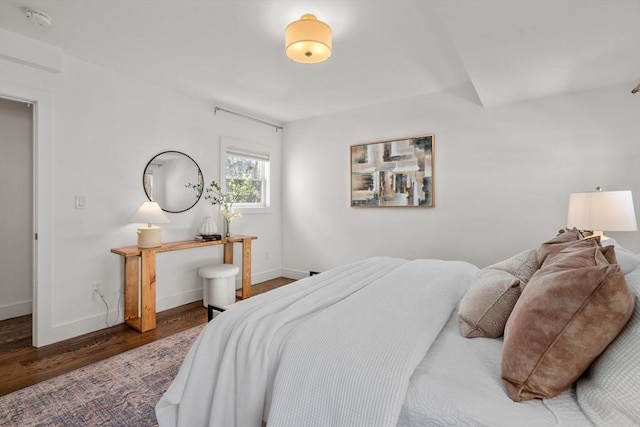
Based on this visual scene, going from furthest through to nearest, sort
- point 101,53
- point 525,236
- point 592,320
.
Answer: point 525,236, point 101,53, point 592,320

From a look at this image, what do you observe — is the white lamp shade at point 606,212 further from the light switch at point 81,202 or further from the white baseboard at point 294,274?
the light switch at point 81,202

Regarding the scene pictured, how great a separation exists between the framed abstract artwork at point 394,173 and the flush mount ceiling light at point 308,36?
6.55ft

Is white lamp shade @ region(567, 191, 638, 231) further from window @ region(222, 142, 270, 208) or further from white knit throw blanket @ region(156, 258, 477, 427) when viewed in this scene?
window @ region(222, 142, 270, 208)

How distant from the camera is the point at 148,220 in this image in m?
2.98

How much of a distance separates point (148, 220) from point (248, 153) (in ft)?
6.03

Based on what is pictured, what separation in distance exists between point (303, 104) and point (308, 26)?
202cm

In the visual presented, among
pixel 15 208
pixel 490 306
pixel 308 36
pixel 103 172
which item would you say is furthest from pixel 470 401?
pixel 15 208

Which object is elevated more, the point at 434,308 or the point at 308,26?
the point at 308,26

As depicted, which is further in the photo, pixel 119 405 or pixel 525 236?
pixel 525 236

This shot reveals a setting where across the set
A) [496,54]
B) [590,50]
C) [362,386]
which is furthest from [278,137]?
[362,386]

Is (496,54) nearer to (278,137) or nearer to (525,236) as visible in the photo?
(525,236)

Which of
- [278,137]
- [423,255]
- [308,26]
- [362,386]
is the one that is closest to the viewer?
[362,386]

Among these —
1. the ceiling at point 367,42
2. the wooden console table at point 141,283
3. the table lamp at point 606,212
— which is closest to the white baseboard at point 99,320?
the wooden console table at point 141,283

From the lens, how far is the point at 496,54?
228 cm
